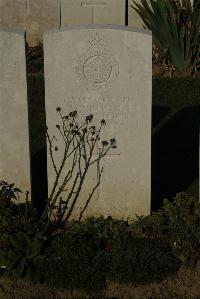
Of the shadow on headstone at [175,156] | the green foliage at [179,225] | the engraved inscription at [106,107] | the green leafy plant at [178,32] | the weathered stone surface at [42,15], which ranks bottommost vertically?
the green foliage at [179,225]

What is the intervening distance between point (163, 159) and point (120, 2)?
641 cm

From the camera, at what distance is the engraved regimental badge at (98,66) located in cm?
531

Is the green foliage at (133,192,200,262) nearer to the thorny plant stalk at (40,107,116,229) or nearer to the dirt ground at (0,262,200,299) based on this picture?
the dirt ground at (0,262,200,299)

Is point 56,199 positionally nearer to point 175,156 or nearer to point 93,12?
point 175,156

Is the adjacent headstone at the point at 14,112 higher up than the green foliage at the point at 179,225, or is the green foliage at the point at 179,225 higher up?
the adjacent headstone at the point at 14,112

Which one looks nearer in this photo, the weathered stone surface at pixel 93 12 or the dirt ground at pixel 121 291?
the dirt ground at pixel 121 291

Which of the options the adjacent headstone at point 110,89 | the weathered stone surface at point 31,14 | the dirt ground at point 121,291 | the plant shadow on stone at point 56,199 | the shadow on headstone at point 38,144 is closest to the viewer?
the dirt ground at point 121,291

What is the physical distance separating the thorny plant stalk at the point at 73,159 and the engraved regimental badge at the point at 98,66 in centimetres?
32

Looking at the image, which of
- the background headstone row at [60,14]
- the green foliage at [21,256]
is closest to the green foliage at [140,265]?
the green foliage at [21,256]

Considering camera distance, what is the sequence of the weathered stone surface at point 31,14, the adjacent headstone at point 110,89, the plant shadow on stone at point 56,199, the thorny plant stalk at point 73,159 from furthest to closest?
the weathered stone surface at point 31,14
the thorny plant stalk at point 73,159
the adjacent headstone at point 110,89
the plant shadow on stone at point 56,199

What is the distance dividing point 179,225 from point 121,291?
818 mm

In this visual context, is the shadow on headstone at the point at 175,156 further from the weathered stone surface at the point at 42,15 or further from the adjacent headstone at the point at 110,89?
the weathered stone surface at the point at 42,15

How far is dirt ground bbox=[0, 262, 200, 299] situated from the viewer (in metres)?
4.54

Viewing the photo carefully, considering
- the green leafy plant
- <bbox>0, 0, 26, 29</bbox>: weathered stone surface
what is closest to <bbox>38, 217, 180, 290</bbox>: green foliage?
the green leafy plant
